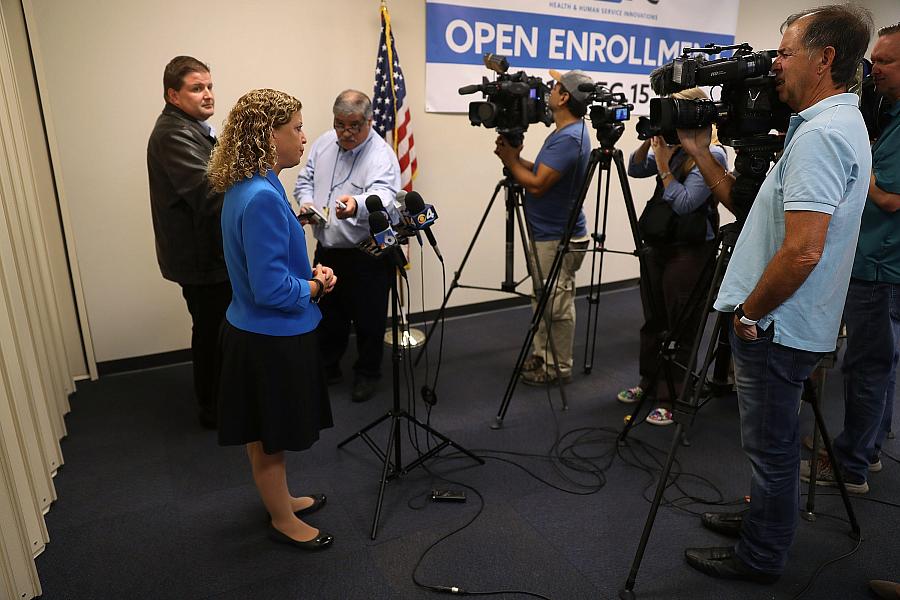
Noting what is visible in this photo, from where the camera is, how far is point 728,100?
5.88 ft

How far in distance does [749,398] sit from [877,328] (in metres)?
0.85

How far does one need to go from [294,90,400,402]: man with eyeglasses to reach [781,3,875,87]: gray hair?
1842 mm

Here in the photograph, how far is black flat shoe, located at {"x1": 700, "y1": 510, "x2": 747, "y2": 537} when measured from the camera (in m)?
2.11

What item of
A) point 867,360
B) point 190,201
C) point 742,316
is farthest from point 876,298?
point 190,201

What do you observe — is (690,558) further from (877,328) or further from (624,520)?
(877,328)

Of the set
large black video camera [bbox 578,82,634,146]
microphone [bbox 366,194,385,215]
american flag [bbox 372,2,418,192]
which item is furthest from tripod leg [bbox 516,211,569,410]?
microphone [bbox 366,194,385,215]

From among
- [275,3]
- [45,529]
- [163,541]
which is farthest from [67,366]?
[275,3]

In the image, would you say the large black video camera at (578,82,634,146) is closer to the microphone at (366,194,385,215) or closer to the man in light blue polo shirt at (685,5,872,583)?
the man in light blue polo shirt at (685,5,872,583)

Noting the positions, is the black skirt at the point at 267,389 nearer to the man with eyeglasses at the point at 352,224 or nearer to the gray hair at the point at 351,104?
the man with eyeglasses at the point at 352,224

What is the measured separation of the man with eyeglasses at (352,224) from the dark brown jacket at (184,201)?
0.45 metres

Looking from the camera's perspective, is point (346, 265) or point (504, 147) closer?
point (504, 147)

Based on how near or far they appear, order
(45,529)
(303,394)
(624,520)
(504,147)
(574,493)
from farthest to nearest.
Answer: (504,147) → (574,493) → (624,520) → (45,529) → (303,394)

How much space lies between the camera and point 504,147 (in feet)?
9.51

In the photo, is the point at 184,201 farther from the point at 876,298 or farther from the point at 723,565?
the point at 876,298
